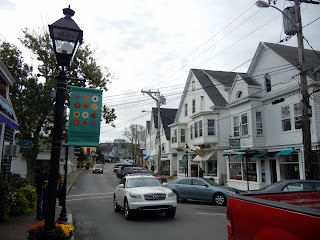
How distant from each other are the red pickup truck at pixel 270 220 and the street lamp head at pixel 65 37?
141 inches

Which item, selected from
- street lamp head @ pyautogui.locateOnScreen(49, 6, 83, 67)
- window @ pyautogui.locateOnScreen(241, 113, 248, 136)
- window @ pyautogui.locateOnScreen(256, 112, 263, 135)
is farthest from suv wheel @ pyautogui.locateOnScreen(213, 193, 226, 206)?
street lamp head @ pyautogui.locateOnScreen(49, 6, 83, 67)

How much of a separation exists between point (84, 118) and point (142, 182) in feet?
20.1

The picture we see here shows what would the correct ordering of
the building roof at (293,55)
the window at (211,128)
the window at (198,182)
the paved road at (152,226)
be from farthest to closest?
the window at (211,128), the building roof at (293,55), the window at (198,182), the paved road at (152,226)

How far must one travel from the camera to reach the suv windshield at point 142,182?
36.2 feet

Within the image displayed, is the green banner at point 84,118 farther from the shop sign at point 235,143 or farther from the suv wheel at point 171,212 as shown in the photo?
the shop sign at point 235,143

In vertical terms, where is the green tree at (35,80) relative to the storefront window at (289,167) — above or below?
above

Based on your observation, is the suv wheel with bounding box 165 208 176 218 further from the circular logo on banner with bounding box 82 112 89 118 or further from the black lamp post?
the black lamp post

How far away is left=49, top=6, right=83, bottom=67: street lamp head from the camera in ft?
15.1

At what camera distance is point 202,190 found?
14602 millimetres

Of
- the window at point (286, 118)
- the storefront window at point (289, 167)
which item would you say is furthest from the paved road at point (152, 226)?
the window at point (286, 118)

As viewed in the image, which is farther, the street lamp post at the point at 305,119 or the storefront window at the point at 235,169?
the storefront window at the point at 235,169

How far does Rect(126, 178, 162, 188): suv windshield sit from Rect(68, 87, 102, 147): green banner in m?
5.64

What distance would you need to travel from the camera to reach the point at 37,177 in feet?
30.6

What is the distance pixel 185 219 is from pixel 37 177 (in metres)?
5.39
